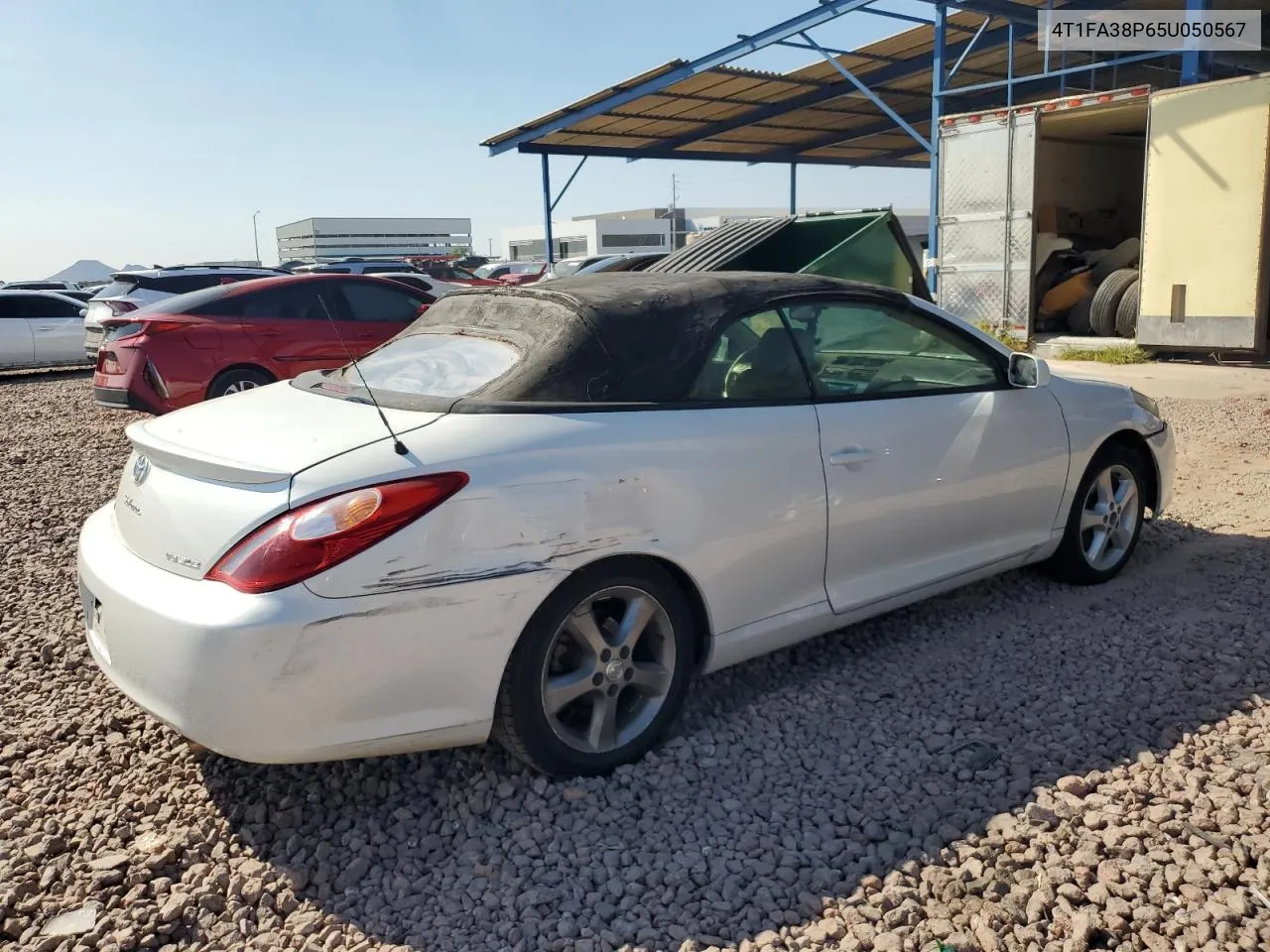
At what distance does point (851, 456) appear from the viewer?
361cm

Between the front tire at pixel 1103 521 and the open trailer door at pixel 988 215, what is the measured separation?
897 centimetres

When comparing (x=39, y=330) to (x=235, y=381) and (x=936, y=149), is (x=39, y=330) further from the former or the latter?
(x=936, y=149)

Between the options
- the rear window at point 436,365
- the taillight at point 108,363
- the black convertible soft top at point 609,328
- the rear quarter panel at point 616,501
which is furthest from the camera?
the taillight at point 108,363

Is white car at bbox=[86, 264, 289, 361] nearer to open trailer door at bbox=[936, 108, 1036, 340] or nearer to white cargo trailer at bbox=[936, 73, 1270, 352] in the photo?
open trailer door at bbox=[936, 108, 1036, 340]

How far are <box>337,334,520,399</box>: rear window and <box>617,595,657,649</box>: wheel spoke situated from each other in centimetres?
81

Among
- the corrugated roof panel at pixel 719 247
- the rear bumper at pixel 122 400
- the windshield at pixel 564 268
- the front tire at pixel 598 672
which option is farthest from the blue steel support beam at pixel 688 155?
the front tire at pixel 598 672

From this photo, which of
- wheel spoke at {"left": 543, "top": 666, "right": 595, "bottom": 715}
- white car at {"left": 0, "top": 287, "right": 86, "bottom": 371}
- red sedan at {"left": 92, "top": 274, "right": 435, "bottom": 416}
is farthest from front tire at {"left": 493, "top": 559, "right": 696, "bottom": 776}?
white car at {"left": 0, "top": 287, "right": 86, "bottom": 371}

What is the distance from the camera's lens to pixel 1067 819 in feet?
9.25

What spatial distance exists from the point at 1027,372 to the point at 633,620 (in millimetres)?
2098

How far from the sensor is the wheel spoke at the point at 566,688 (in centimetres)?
302

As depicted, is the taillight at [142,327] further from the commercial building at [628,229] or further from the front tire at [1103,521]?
the commercial building at [628,229]

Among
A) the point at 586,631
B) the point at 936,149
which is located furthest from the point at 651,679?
the point at 936,149

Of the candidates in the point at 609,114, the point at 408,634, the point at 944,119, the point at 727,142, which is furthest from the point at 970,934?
the point at 727,142

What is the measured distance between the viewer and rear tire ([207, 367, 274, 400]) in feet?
30.5
